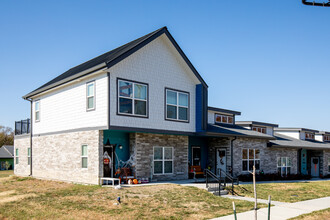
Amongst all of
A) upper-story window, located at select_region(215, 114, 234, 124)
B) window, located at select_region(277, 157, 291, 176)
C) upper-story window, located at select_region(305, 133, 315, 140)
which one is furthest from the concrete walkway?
upper-story window, located at select_region(305, 133, 315, 140)

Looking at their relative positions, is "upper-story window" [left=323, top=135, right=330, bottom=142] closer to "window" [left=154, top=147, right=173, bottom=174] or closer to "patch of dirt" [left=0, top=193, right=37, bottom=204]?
"window" [left=154, top=147, right=173, bottom=174]

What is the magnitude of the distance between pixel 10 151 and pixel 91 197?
46239 millimetres

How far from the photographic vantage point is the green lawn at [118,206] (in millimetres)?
10812

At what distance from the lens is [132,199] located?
13055mm

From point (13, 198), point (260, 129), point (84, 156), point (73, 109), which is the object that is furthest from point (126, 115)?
point (260, 129)

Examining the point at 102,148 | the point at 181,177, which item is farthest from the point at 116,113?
the point at 181,177

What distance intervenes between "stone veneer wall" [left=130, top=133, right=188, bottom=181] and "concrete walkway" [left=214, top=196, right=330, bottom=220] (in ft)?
18.0

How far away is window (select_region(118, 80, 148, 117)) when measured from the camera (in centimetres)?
1688

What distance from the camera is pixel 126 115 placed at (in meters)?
17.0

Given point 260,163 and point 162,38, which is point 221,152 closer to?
point 260,163

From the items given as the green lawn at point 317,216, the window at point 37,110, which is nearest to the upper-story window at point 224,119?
the window at point 37,110

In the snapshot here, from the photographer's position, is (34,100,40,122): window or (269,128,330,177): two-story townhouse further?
(269,128,330,177): two-story townhouse

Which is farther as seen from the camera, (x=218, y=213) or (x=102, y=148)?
(x=102, y=148)

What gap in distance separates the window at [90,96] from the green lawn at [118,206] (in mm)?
4328
